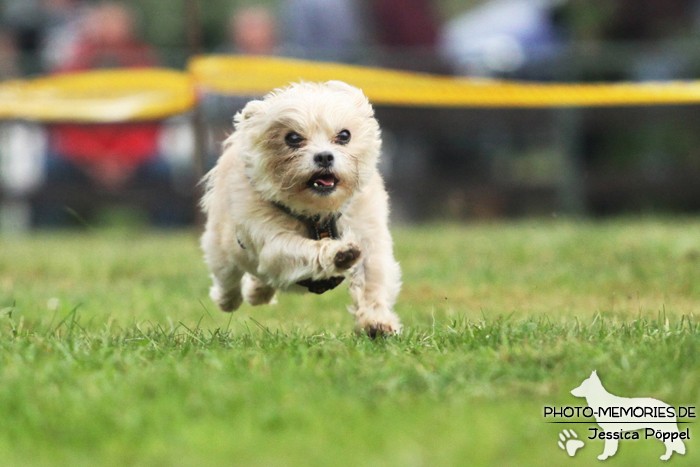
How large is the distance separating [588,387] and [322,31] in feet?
30.2

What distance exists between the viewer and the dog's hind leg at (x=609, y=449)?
268 cm

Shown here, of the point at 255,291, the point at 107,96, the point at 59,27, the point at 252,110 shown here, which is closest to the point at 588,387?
the point at 252,110

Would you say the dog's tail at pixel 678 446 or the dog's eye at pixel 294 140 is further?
the dog's eye at pixel 294 140

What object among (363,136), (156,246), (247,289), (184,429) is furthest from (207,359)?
(156,246)

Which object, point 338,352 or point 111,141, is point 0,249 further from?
point 338,352

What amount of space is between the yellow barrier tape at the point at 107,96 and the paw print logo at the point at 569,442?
32.5ft

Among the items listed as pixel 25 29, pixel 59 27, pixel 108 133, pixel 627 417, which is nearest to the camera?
pixel 627 417

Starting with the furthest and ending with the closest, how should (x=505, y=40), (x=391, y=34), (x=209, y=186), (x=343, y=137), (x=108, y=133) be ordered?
(x=505, y=40), (x=391, y=34), (x=108, y=133), (x=209, y=186), (x=343, y=137)

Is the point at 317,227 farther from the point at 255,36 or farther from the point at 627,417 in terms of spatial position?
the point at 255,36

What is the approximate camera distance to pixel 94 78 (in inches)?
488

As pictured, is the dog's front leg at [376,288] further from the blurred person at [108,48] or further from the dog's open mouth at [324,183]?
the blurred person at [108,48]

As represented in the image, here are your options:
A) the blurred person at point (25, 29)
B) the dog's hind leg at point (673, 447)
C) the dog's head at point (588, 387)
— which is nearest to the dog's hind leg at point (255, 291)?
the dog's head at point (588, 387)

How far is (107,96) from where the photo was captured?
12273 millimetres

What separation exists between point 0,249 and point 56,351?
6.86 m
